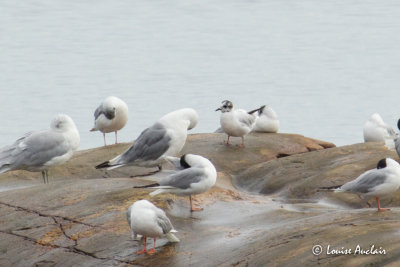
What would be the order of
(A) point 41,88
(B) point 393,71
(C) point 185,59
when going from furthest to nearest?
(C) point 185,59 < (B) point 393,71 < (A) point 41,88

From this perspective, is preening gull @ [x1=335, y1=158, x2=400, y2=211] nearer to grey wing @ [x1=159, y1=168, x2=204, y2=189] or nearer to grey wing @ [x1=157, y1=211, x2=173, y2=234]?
grey wing @ [x1=159, y1=168, x2=204, y2=189]

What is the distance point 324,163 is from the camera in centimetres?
1323

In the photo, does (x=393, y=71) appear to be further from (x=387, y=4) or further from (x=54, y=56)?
(x=387, y=4)

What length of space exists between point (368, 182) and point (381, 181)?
17 centimetres

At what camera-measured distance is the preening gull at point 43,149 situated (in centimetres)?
1332

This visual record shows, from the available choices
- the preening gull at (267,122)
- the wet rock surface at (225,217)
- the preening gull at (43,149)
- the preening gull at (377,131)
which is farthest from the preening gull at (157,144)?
the preening gull at (377,131)

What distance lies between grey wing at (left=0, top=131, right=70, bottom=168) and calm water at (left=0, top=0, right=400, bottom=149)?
54.0 feet

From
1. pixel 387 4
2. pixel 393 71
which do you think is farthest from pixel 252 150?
pixel 387 4

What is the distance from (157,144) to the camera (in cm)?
1296

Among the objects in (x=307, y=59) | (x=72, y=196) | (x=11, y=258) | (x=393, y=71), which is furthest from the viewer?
(x=307, y=59)

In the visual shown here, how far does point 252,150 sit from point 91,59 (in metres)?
35.9

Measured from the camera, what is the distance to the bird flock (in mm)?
9602

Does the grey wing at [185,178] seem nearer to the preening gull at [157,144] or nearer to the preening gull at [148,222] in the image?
the preening gull at [148,222]

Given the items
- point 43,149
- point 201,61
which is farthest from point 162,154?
point 201,61
